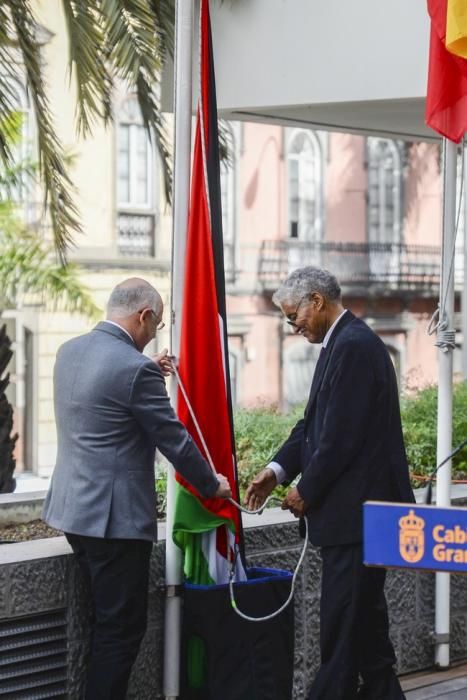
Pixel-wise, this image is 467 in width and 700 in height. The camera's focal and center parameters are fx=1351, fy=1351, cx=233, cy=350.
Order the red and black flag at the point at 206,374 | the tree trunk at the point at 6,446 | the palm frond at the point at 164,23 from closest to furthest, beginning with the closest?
the red and black flag at the point at 206,374 < the tree trunk at the point at 6,446 < the palm frond at the point at 164,23

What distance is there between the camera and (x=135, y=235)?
3014 centimetres

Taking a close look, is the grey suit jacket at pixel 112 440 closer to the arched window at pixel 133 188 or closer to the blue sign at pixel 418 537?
the blue sign at pixel 418 537

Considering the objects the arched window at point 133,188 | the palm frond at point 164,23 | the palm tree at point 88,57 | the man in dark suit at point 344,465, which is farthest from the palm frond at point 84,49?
the arched window at point 133,188

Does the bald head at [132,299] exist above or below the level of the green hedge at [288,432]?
above

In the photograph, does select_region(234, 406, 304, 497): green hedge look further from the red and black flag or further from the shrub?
the red and black flag

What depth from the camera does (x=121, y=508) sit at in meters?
5.12

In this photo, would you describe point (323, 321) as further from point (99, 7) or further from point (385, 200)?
point (385, 200)

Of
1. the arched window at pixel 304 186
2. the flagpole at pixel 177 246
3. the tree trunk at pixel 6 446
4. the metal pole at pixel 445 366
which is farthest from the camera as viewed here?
the arched window at pixel 304 186

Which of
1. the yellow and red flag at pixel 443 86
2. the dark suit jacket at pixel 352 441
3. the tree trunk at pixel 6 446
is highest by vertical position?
the yellow and red flag at pixel 443 86

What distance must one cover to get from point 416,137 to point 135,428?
4.55m

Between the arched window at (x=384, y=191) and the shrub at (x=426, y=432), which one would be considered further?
the arched window at (x=384, y=191)

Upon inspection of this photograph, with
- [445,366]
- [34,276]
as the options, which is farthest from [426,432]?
[34,276]

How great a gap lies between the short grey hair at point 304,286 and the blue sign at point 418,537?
6.61 feet

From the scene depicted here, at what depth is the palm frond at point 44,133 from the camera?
9.21 m
